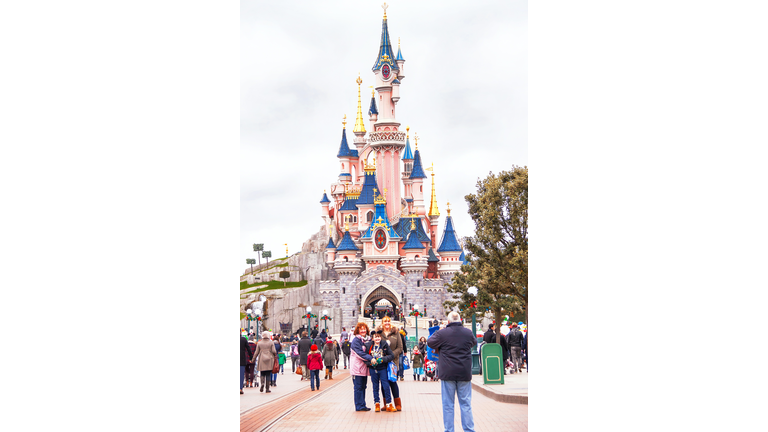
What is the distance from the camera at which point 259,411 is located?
980 cm

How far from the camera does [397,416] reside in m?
9.23

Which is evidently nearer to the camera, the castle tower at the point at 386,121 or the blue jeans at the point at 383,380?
the blue jeans at the point at 383,380

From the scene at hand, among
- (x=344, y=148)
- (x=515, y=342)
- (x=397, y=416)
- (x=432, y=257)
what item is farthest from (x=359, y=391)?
(x=344, y=148)

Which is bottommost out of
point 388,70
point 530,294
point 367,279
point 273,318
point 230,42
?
point 273,318

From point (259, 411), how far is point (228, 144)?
4785 mm

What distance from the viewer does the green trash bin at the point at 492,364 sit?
1248 centimetres

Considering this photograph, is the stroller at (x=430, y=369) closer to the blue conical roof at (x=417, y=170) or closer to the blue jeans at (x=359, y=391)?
the blue jeans at (x=359, y=391)

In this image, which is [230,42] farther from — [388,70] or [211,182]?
[388,70]

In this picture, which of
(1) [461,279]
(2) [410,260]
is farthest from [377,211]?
(1) [461,279]

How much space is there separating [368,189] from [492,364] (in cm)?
4613

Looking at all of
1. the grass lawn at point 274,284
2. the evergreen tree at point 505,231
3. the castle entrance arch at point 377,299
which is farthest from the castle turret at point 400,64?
the evergreen tree at point 505,231

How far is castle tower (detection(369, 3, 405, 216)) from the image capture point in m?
57.4

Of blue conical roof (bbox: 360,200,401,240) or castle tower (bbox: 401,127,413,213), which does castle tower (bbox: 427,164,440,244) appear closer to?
castle tower (bbox: 401,127,413,213)

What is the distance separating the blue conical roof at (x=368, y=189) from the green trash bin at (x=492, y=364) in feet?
148
